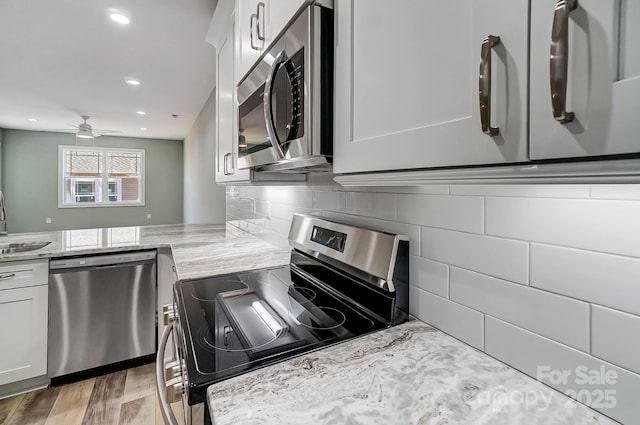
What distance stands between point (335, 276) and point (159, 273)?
5.78 feet

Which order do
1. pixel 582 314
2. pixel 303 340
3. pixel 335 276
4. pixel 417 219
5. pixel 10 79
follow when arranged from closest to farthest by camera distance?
pixel 582 314
pixel 303 340
pixel 417 219
pixel 335 276
pixel 10 79

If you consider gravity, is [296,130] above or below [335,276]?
above

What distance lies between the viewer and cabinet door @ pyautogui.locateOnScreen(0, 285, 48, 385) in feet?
6.31

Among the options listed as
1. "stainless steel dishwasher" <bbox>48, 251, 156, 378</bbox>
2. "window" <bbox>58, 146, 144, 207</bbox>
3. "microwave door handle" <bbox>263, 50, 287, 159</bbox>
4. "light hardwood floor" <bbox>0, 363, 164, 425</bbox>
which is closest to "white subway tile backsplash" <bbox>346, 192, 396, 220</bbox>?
"microwave door handle" <bbox>263, 50, 287, 159</bbox>

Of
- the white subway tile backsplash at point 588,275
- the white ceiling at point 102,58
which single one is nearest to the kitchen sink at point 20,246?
the white ceiling at point 102,58

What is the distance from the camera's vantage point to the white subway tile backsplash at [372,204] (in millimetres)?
1019

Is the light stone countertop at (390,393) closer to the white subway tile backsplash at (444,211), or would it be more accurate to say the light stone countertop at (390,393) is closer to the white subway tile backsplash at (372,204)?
the white subway tile backsplash at (444,211)

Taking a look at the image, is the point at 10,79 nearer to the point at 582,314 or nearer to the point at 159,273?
the point at 159,273

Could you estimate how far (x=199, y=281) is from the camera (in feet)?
4.20

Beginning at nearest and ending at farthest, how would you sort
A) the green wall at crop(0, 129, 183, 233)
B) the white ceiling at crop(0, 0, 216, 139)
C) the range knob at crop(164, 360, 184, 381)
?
1. the range knob at crop(164, 360, 184, 381)
2. the white ceiling at crop(0, 0, 216, 139)
3. the green wall at crop(0, 129, 183, 233)

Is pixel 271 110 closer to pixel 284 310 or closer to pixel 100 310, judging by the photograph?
pixel 284 310

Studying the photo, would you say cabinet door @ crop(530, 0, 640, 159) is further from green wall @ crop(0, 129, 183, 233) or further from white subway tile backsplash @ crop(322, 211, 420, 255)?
green wall @ crop(0, 129, 183, 233)

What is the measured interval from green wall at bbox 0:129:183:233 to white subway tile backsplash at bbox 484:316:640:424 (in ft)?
27.8

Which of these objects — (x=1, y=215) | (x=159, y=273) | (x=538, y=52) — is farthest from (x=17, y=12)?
(x=538, y=52)
